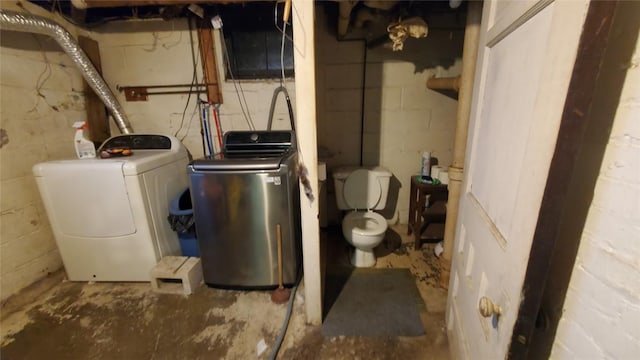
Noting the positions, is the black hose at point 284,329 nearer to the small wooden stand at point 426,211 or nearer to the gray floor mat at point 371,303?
the gray floor mat at point 371,303

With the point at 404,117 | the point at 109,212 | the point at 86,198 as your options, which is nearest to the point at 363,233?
the point at 404,117

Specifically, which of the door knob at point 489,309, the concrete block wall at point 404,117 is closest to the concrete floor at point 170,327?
the door knob at point 489,309

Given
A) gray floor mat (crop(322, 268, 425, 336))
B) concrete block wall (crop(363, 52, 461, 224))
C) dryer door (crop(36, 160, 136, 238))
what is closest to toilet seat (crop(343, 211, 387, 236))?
gray floor mat (crop(322, 268, 425, 336))

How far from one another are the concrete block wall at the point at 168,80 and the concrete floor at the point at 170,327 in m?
1.37

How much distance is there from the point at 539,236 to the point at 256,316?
162 centimetres

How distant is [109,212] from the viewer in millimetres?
1771

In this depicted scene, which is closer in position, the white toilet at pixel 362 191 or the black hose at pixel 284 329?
the black hose at pixel 284 329

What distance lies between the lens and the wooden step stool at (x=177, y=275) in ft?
5.97

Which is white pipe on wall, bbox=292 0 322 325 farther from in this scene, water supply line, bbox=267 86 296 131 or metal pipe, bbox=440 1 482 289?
water supply line, bbox=267 86 296 131

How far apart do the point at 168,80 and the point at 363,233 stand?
7.35ft

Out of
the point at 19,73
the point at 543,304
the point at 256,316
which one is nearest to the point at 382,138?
the point at 256,316

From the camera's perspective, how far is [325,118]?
2504 mm

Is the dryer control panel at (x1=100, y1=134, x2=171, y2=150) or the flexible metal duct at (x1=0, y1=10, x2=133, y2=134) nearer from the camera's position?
the flexible metal duct at (x1=0, y1=10, x2=133, y2=134)

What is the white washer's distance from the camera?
172 cm
